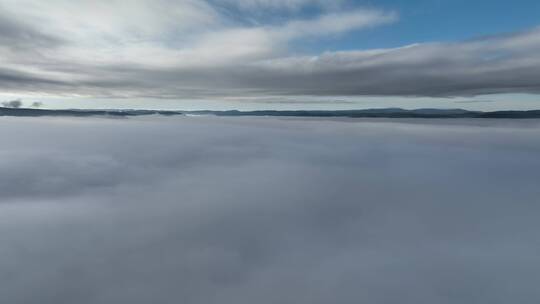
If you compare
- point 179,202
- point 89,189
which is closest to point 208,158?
point 89,189

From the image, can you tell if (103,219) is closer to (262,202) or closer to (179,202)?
(179,202)

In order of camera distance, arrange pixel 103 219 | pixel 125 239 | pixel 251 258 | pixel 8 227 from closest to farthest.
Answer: pixel 251 258
pixel 125 239
pixel 8 227
pixel 103 219

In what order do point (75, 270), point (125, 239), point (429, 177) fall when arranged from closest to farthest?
point (75, 270), point (125, 239), point (429, 177)

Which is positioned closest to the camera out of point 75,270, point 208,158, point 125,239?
point 75,270

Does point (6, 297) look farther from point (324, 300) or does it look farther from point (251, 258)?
point (324, 300)

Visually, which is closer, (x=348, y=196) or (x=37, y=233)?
(x=37, y=233)

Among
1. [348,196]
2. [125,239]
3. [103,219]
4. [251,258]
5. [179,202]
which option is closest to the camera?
[251,258]

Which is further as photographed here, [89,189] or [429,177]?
[429,177]

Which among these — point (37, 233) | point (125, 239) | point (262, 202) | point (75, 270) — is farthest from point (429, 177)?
point (37, 233)
